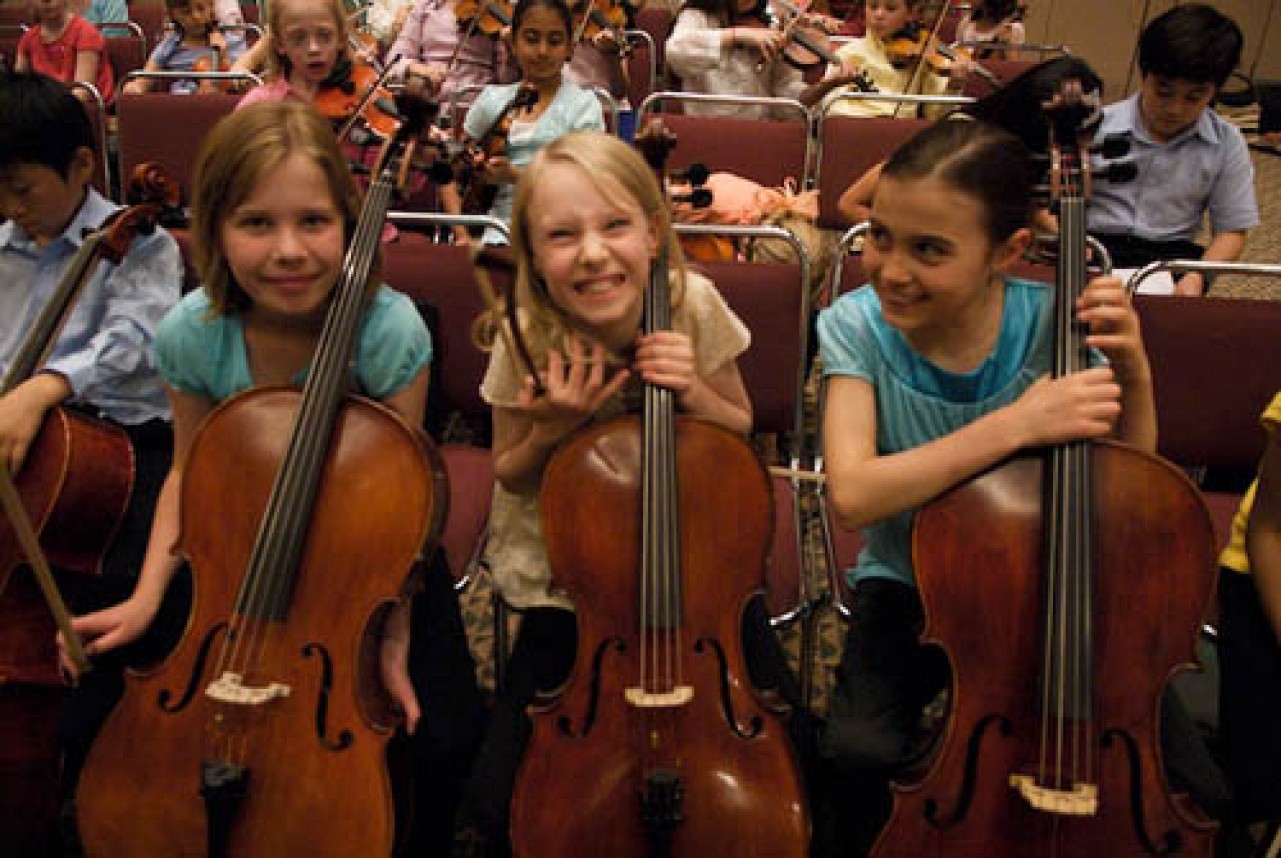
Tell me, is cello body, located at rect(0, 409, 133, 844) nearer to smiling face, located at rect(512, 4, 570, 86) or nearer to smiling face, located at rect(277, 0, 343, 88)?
smiling face, located at rect(277, 0, 343, 88)

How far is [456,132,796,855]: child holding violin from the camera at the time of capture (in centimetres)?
114

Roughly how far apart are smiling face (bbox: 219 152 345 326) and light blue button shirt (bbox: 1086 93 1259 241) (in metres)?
1.91

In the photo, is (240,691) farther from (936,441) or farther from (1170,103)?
(1170,103)

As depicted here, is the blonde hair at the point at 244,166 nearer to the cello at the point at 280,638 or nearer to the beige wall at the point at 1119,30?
the cello at the point at 280,638

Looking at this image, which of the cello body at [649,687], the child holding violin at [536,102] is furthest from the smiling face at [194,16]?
the cello body at [649,687]

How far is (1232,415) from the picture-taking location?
5.39ft

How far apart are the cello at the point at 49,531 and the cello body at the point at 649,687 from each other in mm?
582

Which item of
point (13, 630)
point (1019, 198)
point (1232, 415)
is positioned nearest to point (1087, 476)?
point (1019, 198)

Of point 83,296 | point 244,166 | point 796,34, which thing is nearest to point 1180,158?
point 796,34

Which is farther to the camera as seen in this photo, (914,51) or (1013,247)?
(914,51)

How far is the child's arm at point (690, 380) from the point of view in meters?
1.12

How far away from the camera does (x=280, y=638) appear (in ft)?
3.43

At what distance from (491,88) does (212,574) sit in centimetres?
198

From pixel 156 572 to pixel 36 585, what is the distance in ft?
0.48
